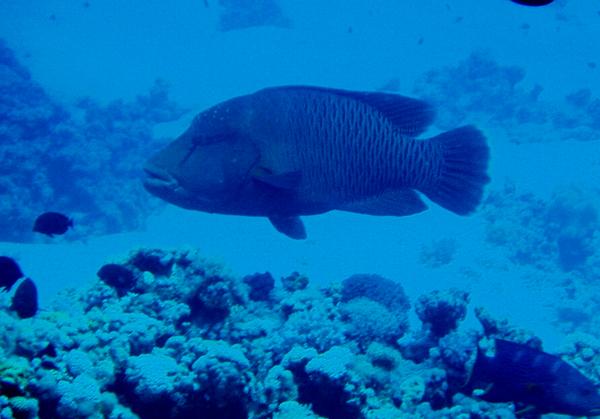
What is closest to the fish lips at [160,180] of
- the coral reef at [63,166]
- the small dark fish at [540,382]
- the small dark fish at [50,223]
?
the small dark fish at [540,382]

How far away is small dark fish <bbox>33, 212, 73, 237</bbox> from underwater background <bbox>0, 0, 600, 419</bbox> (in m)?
0.86

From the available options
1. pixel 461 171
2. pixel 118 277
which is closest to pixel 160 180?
pixel 118 277

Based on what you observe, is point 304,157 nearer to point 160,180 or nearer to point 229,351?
point 160,180

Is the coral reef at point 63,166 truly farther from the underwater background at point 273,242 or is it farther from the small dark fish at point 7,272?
the small dark fish at point 7,272

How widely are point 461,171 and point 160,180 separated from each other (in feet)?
7.47

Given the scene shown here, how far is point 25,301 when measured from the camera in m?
3.66

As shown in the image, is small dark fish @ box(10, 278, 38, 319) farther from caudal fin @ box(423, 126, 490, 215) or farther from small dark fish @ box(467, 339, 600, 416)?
small dark fish @ box(467, 339, 600, 416)

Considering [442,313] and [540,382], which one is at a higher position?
[442,313]

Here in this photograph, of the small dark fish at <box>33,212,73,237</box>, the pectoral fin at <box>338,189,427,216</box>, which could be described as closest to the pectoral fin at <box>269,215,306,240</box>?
the pectoral fin at <box>338,189,427,216</box>

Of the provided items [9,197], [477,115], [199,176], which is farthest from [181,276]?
[477,115]

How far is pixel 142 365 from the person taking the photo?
9.71 feet

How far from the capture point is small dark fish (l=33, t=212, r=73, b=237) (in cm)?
571

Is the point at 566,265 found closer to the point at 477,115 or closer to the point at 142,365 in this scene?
the point at 477,115

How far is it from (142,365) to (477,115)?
79.8ft
